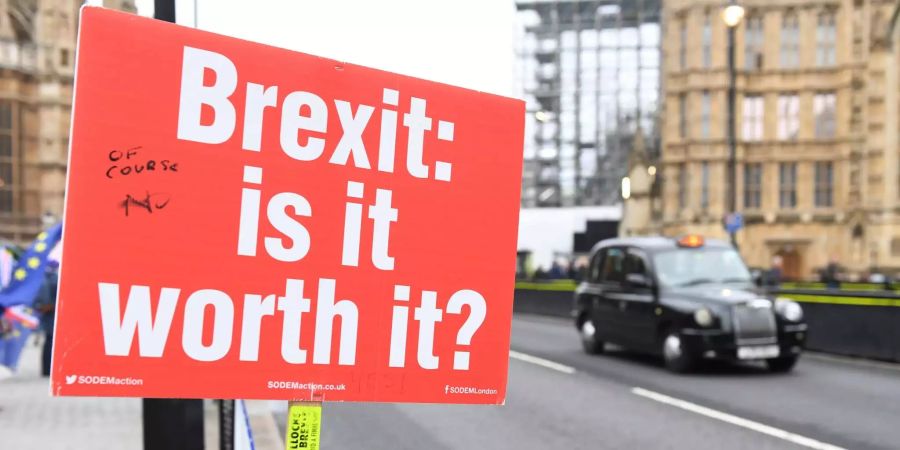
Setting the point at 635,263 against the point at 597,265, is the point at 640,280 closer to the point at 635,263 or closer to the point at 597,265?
the point at 635,263

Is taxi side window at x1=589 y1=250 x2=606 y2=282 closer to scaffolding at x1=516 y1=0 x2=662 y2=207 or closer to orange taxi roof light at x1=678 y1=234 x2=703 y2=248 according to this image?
orange taxi roof light at x1=678 y1=234 x2=703 y2=248

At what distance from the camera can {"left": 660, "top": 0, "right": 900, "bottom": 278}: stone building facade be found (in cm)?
4947

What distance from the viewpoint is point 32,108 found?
46938mm

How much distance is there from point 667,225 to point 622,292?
1505 inches

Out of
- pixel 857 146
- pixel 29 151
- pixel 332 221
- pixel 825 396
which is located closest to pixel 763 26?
pixel 857 146

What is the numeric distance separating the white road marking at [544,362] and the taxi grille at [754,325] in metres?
2.39

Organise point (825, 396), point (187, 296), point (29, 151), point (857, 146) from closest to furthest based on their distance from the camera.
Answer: point (187, 296), point (825, 396), point (29, 151), point (857, 146)

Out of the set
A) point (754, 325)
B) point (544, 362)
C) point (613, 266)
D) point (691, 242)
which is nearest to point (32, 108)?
point (544, 362)

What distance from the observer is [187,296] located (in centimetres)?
277

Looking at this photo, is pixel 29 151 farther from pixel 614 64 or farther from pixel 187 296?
pixel 187 296

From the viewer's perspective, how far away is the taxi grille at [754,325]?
1207 centimetres

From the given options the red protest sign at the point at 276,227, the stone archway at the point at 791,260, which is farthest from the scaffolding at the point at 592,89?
the red protest sign at the point at 276,227

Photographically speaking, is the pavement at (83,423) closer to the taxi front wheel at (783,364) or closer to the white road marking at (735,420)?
the white road marking at (735,420)

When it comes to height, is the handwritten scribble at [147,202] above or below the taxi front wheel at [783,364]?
above
